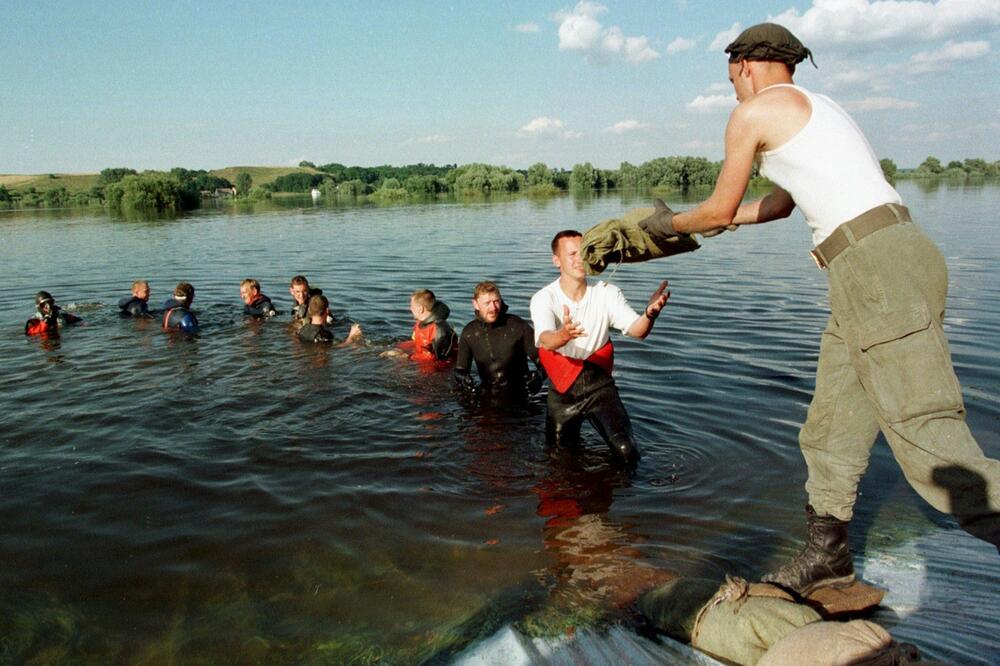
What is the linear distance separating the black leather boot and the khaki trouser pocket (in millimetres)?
994

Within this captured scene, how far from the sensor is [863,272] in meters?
2.84

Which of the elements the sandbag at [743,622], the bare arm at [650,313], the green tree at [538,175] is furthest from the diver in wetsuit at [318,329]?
the green tree at [538,175]

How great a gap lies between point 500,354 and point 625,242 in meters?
3.77

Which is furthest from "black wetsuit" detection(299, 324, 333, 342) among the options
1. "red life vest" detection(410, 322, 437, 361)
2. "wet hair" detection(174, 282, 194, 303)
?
"wet hair" detection(174, 282, 194, 303)

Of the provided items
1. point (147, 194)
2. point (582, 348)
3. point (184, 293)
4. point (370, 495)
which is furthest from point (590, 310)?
point (147, 194)

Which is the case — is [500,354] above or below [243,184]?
below

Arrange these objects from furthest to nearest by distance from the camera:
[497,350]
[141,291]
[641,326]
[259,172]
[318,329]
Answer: [259,172] < [141,291] < [318,329] < [497,350] < [641,326]

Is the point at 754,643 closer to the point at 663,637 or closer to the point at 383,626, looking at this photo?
the point at 663,637

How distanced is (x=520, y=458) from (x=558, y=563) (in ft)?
6.15

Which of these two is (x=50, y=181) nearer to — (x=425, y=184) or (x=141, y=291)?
(x=425, y=184)

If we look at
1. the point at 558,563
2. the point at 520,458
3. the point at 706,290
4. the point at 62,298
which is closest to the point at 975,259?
the point at 706,290

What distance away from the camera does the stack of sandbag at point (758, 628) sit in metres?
2.51

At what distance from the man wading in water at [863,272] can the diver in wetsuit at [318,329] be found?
26.7 ft

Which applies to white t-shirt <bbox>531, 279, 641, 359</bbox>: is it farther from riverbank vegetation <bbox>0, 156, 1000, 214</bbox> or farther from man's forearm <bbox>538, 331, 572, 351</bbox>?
riverbank vegetation <bbox>0, 156, 1000, 214</bbox>
